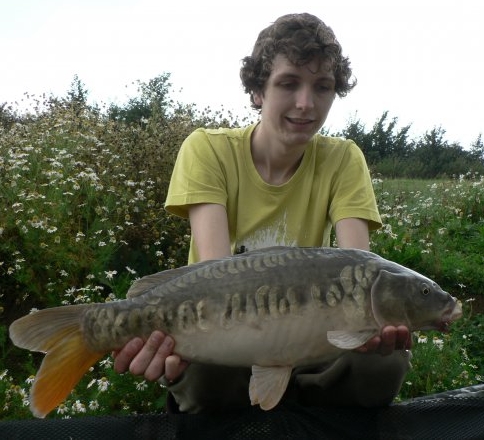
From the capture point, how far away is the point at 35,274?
2.82 meters

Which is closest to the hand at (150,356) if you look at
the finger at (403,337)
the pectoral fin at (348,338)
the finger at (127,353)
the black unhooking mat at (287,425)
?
the finger at (127,353)

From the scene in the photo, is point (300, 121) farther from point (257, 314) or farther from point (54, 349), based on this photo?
point (54, 349)

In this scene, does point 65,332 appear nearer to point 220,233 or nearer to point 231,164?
point 220,233

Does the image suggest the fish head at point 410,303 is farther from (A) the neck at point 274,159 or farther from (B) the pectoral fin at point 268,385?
(A) the neck at point 274,159

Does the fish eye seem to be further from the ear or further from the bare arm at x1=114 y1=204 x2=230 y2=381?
the ear

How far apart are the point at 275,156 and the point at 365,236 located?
33 cm

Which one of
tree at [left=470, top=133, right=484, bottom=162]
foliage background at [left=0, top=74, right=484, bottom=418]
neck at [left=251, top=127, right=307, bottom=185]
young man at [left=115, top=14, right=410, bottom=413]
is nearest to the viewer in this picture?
young man at [left=115, top=14, right=410, bottom=413]

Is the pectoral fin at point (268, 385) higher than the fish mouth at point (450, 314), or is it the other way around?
the fish mouth at point (450, 314)

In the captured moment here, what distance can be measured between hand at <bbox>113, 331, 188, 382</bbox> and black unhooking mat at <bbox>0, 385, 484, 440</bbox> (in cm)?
14

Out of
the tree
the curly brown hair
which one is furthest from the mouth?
the tree

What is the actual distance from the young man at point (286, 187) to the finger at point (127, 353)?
223mm

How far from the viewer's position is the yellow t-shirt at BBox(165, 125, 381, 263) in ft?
6.47

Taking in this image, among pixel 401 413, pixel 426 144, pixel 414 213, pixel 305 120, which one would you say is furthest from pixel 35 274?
pixel 426 144

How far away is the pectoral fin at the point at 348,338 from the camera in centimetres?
142
